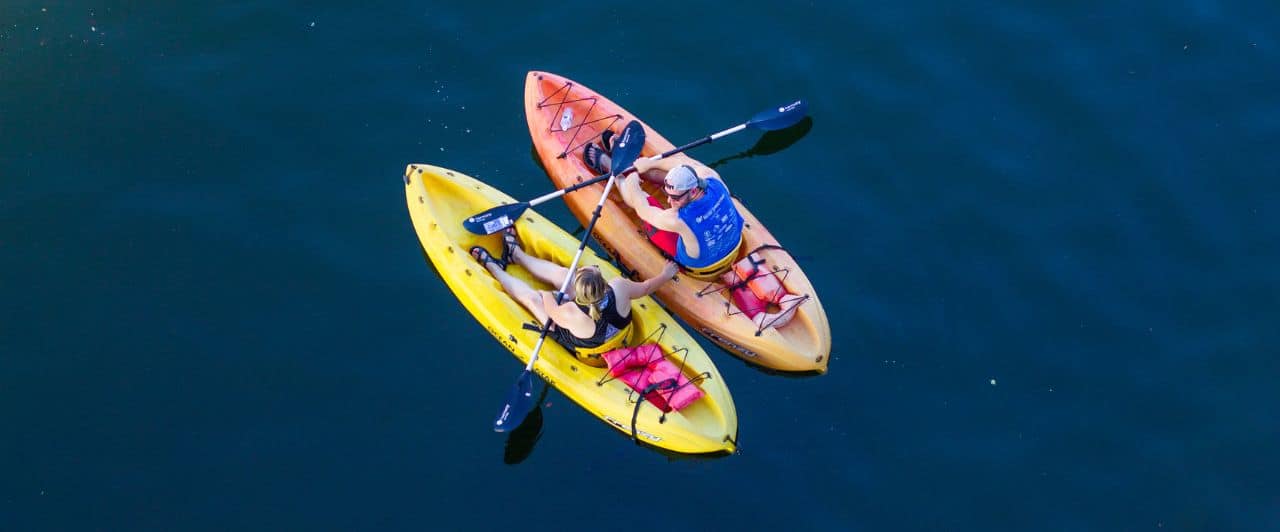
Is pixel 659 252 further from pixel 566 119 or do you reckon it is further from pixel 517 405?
pixel 517 405

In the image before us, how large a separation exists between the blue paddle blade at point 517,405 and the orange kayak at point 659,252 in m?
1.57

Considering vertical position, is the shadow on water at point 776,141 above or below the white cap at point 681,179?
below

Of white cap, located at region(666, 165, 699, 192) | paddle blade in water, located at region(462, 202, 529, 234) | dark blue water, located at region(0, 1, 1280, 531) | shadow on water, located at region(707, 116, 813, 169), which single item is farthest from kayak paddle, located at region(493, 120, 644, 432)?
shadow on water, located at region(707, 116, 813, 169)

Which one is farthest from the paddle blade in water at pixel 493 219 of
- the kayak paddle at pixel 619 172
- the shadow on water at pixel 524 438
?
the shadow on water at pixel 524 438

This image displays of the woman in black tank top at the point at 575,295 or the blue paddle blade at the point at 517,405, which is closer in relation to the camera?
the woman in black tank top at the point at 575,295

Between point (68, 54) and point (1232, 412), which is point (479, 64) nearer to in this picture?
point (68, 54)

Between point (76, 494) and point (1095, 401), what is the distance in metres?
8.66

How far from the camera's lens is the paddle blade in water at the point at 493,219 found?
9852mm

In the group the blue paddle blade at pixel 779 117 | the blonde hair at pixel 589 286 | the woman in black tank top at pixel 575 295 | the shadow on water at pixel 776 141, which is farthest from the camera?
the shadow on water at pixel 776 141

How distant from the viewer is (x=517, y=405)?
9195 millimetres

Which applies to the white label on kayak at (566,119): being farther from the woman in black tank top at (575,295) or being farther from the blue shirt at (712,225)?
the blue shirt at (712,225)

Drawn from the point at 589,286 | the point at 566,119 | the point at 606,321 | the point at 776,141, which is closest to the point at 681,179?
the point at 589,286

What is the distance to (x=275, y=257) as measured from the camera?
1023 centimetres

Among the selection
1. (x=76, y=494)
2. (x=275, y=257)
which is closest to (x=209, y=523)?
(x=76, y=494)
